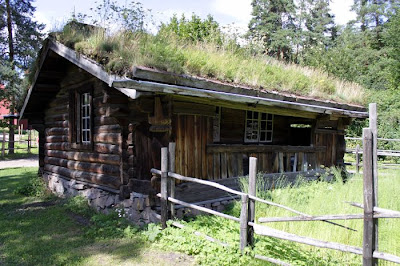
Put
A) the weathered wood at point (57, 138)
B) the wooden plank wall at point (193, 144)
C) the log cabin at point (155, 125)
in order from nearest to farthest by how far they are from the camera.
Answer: the log cabin at point (155, 125)
the wooden plank wall at point (193, 144)
the weathered wood at point (57, 138)

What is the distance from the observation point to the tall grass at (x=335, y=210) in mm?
4698

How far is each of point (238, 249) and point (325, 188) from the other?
4142 mm

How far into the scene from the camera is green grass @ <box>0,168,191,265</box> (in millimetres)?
5027

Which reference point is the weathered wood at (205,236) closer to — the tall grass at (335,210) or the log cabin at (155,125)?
the log cabin at (155,125)

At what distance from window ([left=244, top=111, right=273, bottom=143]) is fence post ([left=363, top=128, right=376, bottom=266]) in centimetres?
568

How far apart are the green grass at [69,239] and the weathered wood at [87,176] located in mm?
674

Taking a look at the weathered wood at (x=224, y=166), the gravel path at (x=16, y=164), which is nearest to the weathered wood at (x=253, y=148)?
the weathered wood at (x=224, y=166)

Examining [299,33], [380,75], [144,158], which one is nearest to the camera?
[144,158]

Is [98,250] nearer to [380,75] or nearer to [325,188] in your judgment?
[325,188]

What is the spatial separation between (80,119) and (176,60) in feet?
13.0

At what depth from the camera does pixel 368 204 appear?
331 centimetres

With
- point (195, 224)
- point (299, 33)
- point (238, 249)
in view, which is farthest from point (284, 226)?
point (299, 33)

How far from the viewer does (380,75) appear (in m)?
28.4

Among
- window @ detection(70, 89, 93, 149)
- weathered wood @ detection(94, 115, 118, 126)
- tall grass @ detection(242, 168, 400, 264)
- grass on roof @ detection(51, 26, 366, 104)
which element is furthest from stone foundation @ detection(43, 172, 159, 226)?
grass on roof @ detection(51, 26, 366, 104)
